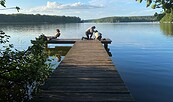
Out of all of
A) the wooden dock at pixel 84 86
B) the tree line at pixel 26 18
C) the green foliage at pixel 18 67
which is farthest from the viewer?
the tree line at pixel 26 18

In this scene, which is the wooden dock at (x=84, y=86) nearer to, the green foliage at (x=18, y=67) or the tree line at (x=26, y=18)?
the green foliage at (x=18, y=67)

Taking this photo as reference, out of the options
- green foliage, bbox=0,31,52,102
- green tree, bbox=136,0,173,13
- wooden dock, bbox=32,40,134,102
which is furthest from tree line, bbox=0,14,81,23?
green foliage, bbox=0,31,52,102

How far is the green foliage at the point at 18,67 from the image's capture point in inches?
263

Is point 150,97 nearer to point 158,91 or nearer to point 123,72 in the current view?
point 158,91

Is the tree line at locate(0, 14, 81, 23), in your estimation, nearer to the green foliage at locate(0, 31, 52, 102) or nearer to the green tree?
the green tree

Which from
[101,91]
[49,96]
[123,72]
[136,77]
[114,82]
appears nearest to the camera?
[49,96]

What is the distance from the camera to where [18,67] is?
25.2ft

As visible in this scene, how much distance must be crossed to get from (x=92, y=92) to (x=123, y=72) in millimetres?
8199

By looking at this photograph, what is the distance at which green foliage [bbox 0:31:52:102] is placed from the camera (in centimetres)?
668

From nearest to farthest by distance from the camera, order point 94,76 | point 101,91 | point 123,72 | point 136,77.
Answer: point 101,91 → point 94,76 → point 136,77 → point 123,72

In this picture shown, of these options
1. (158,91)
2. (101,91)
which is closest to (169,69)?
(158,91)

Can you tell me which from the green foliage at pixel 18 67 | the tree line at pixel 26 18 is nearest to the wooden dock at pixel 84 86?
the green foliage at pixel 18 67

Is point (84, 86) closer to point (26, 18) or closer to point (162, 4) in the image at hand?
point (162, 4)

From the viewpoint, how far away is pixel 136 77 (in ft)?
42.7
